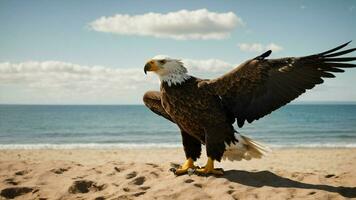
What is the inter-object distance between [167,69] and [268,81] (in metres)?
1.38

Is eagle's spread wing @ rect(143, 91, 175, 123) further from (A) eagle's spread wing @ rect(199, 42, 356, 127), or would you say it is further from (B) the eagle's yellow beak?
(A) eagle's spread wing @ rect(199, 42, 356, 127)

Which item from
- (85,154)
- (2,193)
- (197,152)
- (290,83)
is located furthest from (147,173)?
(85,154)

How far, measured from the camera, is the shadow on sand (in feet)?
14.3

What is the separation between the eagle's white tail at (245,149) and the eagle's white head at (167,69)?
1196mm

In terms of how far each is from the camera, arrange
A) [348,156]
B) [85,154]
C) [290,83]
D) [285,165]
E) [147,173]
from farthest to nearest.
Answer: [85,154], [348,156], [285,165], [147,173], [290,83]

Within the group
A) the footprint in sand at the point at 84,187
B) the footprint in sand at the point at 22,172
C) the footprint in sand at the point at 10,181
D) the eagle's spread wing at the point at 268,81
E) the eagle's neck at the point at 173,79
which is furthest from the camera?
the footprint in sand at the point at 22,172

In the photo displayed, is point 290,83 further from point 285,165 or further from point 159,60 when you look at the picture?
point 285,165

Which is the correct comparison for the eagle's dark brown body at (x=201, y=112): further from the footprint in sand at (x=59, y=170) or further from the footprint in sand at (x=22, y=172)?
the footprint in sand at (x=22, y=172)

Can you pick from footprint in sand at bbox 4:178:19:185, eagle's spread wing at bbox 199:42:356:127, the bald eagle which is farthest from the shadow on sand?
footprint in sand at bbox 4:178:19:185

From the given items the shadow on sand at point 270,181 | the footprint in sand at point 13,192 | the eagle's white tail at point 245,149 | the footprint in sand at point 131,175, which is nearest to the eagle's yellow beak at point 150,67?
the eagle's white tail at point 245,149

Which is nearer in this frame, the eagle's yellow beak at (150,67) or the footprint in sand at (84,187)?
the eagle's yellow beak at (150,67)

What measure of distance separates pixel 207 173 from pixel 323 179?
161cm

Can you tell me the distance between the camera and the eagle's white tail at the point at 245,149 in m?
5.28

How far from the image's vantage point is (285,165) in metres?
11.8
